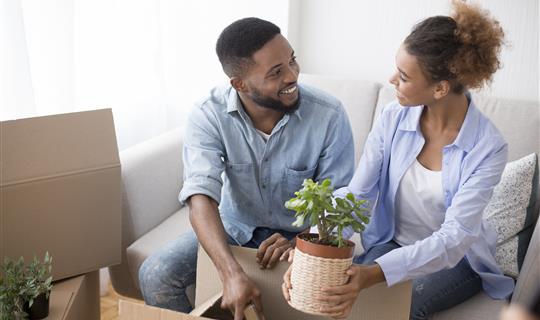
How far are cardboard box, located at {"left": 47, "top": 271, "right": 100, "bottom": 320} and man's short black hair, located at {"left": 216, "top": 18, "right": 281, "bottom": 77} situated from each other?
657 millimetres

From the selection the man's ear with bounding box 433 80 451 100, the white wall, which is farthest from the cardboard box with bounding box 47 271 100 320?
the white wall

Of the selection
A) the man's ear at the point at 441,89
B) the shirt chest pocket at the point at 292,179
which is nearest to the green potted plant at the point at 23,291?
the shirt chest pocket at the point at 292,179

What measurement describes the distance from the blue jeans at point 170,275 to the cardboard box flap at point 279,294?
0.18m

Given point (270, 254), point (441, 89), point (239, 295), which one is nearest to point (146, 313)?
point (239, 295)

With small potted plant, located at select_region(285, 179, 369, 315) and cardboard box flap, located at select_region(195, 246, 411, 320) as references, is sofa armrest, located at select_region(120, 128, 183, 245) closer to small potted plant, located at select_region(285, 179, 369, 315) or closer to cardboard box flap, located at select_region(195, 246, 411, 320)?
cardboard box flap, located at select_region(195, 246, 411, 320)

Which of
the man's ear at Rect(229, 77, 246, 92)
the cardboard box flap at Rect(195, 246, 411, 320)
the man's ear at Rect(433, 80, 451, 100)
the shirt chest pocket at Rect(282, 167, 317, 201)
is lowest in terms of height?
the cardboard box flap at Rect(195, 246, 411, 320)

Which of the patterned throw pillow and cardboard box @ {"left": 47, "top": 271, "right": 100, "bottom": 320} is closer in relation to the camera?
cardboard box @ {"left": 47, "top": 271, "right": 100, "bottom": 320}

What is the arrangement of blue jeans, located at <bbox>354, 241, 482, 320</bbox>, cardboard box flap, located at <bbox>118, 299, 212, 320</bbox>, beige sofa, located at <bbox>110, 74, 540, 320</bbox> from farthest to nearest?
beige sofa, located at <bbox>110, 74, 540, 320</bbox> < blue jeans, located at <bbox>354, 241, 482, 320</bbox> < cardboard box flap, located at <bbox>118, 299, 212, 320</bbox>

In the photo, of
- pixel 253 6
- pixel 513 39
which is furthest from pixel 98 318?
pixel 513 39

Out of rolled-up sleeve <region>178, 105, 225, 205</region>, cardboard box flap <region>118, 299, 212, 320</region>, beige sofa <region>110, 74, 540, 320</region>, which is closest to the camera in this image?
cardboard box flap <region>118, 299, 212, 320</region>

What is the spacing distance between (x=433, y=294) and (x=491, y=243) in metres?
0.24

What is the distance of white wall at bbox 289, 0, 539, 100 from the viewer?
90.3 inches

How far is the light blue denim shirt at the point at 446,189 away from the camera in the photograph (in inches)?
55.0

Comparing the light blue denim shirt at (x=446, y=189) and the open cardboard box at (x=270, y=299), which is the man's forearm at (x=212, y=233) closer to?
the open cardboard box at (x=270, y=299)
